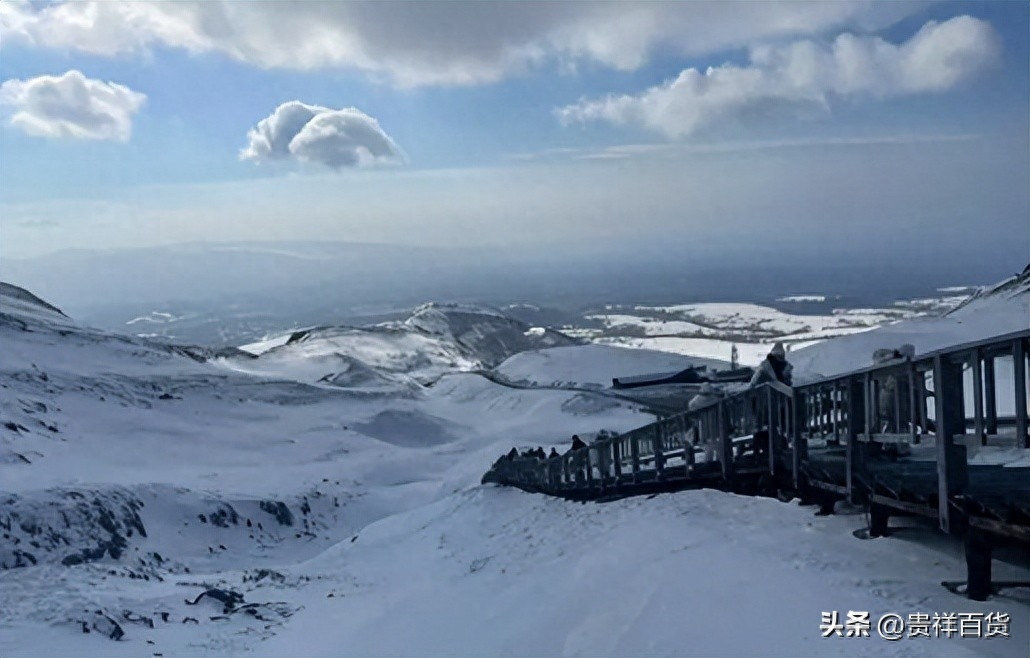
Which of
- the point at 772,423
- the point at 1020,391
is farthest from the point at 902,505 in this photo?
the point at 772,423

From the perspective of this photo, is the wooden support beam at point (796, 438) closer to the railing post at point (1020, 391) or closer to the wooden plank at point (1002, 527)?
the wooden plank at point (1002, 527)

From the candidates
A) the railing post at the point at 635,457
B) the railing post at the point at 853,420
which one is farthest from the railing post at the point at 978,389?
the railing post at the point at 635,457

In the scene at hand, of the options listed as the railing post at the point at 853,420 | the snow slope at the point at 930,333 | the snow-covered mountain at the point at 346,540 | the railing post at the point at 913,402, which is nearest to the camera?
the railing post at the point at 913,402

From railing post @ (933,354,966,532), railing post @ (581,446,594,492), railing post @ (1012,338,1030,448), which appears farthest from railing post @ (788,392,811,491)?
railing post @ (581,446,594,492)

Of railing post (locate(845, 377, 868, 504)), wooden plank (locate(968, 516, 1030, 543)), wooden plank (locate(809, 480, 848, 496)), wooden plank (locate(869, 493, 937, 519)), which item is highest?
railing post (locate(845, 377, 868, 504))

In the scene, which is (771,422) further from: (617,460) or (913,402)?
(617,460)

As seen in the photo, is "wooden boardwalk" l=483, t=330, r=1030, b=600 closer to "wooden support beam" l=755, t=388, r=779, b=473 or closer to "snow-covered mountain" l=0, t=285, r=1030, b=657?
"wooden support beam" l=755, t=388, r=779, b=473
